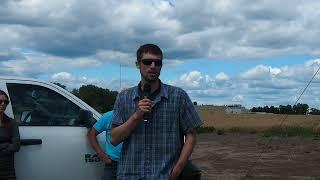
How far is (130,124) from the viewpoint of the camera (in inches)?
162

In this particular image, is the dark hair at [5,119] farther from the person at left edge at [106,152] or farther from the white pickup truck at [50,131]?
the person at left edge at [106,152]

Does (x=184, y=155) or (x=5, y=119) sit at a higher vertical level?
(x=5, y=119)

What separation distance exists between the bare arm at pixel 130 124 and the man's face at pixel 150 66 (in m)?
0.28

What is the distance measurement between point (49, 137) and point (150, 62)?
1.96 m

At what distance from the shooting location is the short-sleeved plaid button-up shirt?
425cm

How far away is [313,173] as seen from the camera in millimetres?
15711

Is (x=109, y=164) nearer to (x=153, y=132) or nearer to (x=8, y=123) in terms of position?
(x=8, y=123)

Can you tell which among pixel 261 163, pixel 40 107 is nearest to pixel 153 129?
pixel 40 107

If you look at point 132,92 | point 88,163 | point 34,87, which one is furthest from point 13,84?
point 132,92

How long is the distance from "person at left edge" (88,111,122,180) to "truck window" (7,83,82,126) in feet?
0.69

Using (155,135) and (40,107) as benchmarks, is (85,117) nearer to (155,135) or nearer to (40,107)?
(40,107)

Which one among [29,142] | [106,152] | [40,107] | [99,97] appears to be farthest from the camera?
[99,97]

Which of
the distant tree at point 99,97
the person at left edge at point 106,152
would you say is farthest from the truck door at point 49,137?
the distant tree at point 99,97

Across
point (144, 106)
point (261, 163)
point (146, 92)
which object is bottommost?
point (261, 163)
